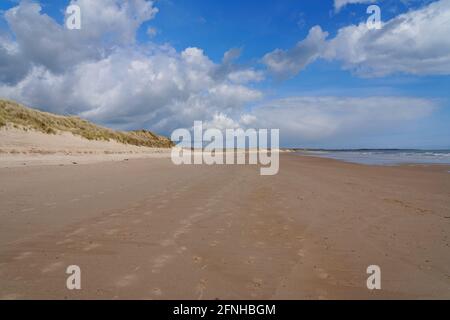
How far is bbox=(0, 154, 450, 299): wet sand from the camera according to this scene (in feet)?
12.5

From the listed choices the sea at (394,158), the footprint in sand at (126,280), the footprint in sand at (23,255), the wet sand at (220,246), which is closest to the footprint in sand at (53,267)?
the wet sand at (220,246)

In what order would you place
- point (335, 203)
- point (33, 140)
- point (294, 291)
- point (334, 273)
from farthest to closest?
point (33, 140) → point (335, 203) → point (334, 273) → point (294, 291)

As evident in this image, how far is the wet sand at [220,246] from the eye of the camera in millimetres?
3820

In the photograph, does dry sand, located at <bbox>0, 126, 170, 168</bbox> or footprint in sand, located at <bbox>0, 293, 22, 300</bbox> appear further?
dry sand, located at <bbox>0, 126, 170, 168</bbox>

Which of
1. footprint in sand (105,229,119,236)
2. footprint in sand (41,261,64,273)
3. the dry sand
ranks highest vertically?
the dry sand

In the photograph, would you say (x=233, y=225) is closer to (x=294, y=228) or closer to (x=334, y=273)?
(x=294, y=228)

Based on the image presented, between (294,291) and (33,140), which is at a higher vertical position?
(33,140)

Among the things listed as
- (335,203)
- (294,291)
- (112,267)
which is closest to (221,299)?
(294,291)

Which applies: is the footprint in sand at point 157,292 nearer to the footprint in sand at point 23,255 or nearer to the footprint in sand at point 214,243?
the footprint in sand at point 214,243

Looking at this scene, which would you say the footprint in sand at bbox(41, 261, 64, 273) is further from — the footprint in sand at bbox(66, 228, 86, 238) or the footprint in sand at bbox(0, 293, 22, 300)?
the footprint in sand at bbox(66, 228, 86, 238)

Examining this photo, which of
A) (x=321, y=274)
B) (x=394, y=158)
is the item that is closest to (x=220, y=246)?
(x=321, y=274)

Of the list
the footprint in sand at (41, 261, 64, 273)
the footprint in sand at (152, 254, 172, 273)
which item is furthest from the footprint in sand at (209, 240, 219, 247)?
the footprint in sand at (41, 261, 64, 273)

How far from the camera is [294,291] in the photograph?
3.77m
